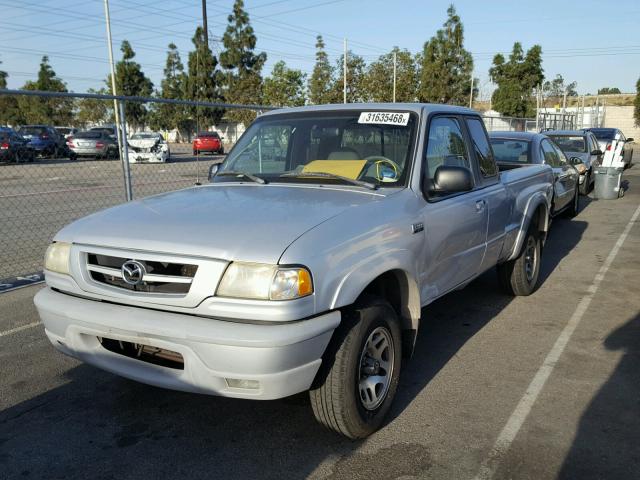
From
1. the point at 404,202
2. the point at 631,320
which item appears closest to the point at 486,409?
the point at 404,202

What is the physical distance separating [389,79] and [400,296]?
42.5m

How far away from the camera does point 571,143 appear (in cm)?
1391

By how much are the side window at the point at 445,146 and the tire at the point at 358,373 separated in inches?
48.3

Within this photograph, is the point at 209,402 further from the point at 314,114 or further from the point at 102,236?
the point at 314,114

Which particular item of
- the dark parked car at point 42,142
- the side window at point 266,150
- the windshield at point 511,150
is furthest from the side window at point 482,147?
the dark parked car at point 42,142

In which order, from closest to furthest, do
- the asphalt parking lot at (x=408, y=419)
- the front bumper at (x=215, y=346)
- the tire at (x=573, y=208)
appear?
the front bumper at (x=215, y=346), the asphalt parking lot at (x=408, y=419), the tire at (x=573, y=208)

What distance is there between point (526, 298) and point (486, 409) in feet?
8.66

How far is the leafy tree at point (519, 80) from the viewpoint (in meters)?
45.2

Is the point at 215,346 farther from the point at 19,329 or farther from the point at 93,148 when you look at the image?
the point at 93,148

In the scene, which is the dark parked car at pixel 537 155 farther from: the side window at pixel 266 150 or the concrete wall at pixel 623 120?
the concrete wall at pixel 623 120

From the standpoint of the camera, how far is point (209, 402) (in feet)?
12.0

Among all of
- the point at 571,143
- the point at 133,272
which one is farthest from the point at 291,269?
the point at 571,143

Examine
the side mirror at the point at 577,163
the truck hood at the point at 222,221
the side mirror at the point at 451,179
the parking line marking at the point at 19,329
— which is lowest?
the parking line marking at the point at 19,329

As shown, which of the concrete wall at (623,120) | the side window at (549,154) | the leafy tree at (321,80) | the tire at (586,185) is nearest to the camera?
the side window at (549,154)
